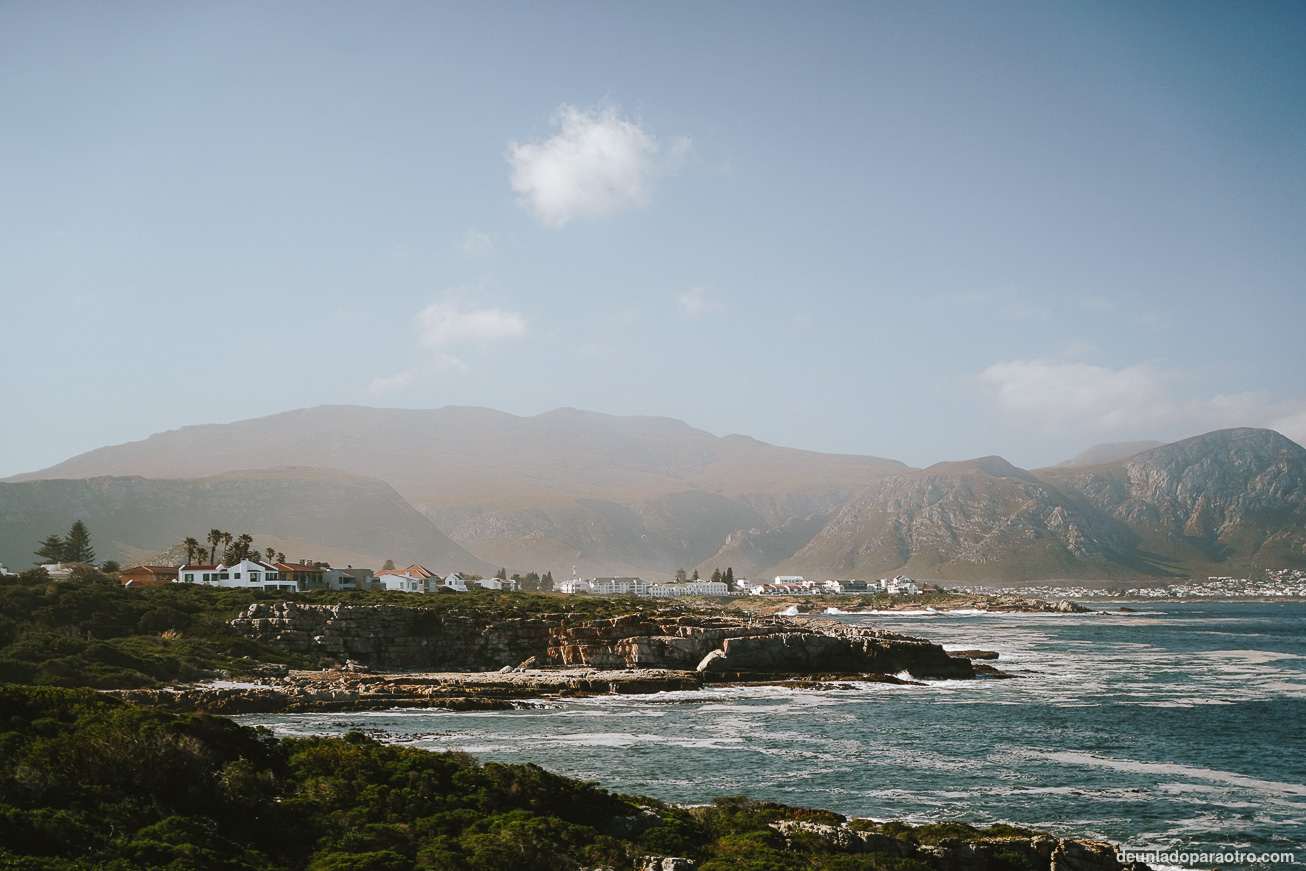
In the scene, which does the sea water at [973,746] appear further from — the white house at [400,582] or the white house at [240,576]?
the white house at [400,582]

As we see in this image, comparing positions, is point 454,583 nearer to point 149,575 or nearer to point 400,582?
point 400,582

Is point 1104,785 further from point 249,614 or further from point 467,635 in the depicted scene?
point 249,614

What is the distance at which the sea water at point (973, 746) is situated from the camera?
25953 millimetres

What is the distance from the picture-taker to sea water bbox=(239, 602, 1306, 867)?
85.1ft

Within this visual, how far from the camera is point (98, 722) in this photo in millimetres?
18438

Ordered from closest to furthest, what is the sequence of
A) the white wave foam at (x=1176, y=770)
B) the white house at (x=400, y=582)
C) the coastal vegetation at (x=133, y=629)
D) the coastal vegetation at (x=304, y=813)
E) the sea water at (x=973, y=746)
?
1. the coastal vegetation at (x=304, y=813)
2. the sea water at (x=973, y=746)
3. the white wave foam at (x=1176, y=770)
4. the coastal vegetation at (x=133, y=629)
5. the white house at (x=400, y=582)

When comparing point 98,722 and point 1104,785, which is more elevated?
point 98,722

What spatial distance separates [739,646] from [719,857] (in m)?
49.2

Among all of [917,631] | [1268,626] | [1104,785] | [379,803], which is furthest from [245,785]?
[1268,626]

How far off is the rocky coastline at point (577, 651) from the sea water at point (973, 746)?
4.15 metres

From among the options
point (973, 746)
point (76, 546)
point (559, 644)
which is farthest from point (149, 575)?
point (973, 746)

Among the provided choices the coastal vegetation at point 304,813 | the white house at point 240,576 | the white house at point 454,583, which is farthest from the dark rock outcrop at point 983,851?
the white house at point 454,583

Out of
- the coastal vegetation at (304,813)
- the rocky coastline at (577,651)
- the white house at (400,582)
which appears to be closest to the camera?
the coastal vegetation at (304,813)

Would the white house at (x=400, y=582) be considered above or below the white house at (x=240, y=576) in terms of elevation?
below
